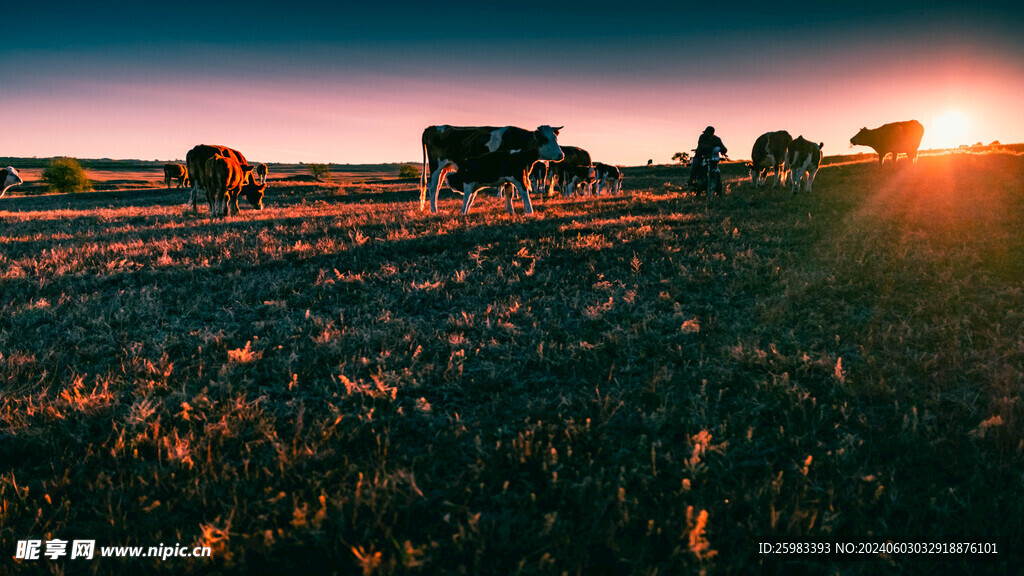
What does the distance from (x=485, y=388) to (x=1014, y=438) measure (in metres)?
3.42

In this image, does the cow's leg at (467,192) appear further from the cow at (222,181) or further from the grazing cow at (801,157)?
the grazing cow at (801,157)

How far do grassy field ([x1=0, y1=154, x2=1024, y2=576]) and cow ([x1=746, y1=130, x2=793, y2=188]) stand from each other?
47.2 feet

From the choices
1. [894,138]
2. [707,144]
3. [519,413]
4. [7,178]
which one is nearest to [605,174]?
[707,144]

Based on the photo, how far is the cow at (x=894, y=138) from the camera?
A: 1027 inches

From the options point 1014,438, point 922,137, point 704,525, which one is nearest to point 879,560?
point 704,525

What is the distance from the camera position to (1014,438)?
284 centimetres

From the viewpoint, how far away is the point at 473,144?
13.4 meters

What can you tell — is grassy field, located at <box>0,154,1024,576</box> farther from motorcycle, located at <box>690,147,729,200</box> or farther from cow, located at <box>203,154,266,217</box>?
motorcycle, located at <box>690,147,729,200</box>

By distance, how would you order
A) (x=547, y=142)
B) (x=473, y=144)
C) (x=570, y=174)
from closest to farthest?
1. (x=547, y=142)
2. (x=473, y=144)
3. (x=570, y=174)

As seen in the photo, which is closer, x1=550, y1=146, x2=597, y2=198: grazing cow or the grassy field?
the grassy field

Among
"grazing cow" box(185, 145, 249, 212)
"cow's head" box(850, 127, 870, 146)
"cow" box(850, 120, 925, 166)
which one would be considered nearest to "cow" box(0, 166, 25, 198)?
"grazing cow" box(185, 145, 249, 212)

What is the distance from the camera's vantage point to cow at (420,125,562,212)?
12812 mm

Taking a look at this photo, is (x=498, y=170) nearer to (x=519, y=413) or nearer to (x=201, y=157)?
(x=201, y=157)

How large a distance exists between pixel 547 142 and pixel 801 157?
12.9 m
